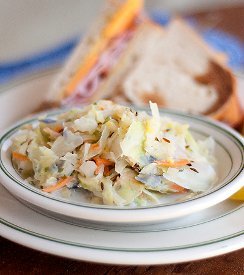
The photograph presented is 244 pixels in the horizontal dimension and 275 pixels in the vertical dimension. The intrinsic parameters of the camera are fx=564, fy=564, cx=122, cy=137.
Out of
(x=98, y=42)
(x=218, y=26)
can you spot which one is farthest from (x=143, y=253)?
(x=218, y=26)

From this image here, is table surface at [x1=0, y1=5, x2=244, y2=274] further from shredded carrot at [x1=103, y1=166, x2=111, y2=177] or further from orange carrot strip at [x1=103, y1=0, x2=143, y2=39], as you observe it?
orange carrot strip at [x1=103, y1=0, x2=143, y2=39]

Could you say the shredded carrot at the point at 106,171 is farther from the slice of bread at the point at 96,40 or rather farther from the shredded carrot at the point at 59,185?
the slice of bread at the point at 96,40

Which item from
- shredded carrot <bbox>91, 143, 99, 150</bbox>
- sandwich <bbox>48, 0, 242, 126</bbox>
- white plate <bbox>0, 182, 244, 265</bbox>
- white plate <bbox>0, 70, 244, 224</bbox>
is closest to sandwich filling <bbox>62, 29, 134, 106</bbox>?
sandwich <bbox>48, 0, 242, 126</bbox>

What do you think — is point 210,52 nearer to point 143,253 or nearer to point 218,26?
point 218,26

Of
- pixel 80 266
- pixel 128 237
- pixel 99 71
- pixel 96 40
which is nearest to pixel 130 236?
pixel 128 237

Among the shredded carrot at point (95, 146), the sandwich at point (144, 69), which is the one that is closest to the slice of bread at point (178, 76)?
the sandwich at point (144, 69)
